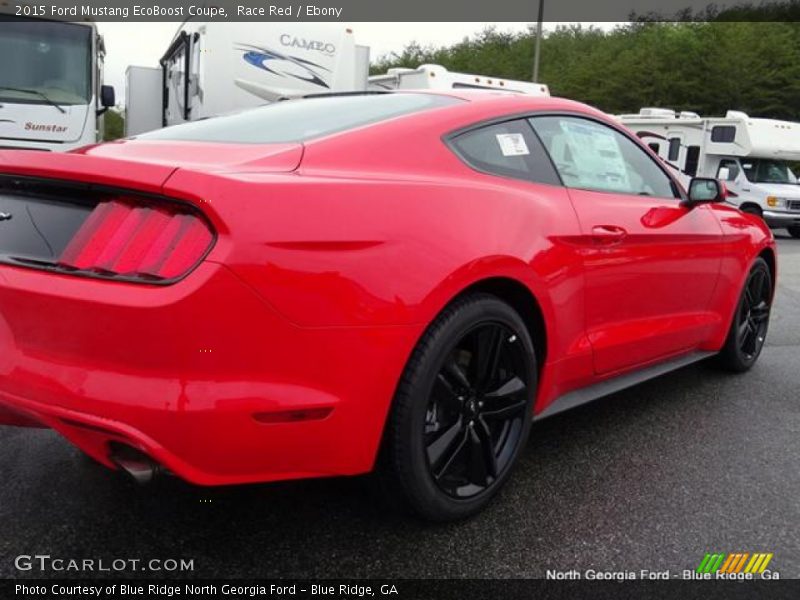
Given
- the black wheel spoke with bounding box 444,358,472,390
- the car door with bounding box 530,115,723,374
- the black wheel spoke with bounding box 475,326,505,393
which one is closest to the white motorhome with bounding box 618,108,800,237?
the car door with bounding box 530,115,723,374

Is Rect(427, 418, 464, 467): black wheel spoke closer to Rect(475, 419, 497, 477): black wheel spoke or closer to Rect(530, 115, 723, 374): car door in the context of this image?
Rect(475, 419, 497, 477): black wheel spoke

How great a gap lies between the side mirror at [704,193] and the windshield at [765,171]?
1507 cm

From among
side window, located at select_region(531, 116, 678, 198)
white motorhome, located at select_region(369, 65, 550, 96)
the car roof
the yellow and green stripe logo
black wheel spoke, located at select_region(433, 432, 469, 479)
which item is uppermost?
white motorhome, located at select_region(369, 65, 550, 96)

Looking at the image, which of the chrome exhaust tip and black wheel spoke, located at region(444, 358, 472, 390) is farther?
black wheel spoke, located at region(444, 358, 472, 390)

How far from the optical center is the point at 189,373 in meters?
1.90

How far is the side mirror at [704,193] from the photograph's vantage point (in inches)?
148

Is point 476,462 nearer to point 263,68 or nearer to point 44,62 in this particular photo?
point 263,68

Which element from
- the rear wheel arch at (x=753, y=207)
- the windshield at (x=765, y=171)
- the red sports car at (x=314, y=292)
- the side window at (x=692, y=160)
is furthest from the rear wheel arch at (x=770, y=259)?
the side window at (x=692, y=160)

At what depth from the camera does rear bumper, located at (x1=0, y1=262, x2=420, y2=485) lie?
74.1 inches

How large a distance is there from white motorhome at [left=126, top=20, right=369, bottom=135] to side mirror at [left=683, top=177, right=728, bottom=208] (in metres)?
6.45

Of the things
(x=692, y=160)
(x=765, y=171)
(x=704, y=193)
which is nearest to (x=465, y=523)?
(x=704, y=193)

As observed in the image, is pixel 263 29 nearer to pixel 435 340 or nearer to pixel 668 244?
pixel 668 244

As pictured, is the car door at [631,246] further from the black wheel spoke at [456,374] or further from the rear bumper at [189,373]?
the rear bumper at [189,373]

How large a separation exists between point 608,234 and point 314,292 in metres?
A: 1.47
